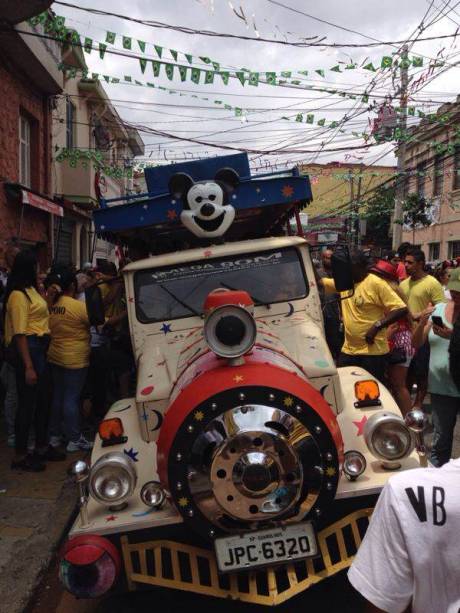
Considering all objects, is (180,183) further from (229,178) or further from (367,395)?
(367,395)

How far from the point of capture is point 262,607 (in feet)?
10.8

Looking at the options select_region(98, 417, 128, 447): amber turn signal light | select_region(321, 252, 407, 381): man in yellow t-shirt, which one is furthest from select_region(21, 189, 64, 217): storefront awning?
select_region(98, 417, 128, 447): amber turn signal light

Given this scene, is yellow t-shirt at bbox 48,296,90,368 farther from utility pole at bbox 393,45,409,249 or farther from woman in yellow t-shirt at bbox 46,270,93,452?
utility pole at bbox 393,45,409,249

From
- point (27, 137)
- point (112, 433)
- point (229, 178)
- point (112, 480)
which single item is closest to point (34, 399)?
point (112, 433)

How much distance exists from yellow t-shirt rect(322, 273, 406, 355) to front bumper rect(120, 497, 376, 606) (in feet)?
9.70

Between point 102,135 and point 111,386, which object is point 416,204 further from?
point 111,386

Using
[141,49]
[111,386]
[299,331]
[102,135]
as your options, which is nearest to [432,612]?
[299,331]

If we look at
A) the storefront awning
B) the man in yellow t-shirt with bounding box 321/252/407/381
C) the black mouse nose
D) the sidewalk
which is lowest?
the sidewalk

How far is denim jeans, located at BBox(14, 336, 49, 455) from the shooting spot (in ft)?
17.4

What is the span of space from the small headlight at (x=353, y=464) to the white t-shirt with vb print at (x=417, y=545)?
167 centimetres

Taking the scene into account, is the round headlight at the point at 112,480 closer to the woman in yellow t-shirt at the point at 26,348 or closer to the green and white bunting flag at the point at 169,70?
the woman in yellow t-shirt at the point at 26,348

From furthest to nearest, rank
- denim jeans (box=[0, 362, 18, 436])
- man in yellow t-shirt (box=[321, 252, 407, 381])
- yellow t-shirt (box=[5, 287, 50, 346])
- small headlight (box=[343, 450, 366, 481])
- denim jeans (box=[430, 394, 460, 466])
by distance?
denim jeans (box=[0, 362, 18, 436]) < man in yellow t-shirt (box=[321, 252, 407, 381]) < yellow t-shirt (box=[5, 287, 50, 346]) < denim jeans (box=[430, 394, 460, 466]) < small headlight (box=[343, 450, 366, 481])

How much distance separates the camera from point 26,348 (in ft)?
16.9

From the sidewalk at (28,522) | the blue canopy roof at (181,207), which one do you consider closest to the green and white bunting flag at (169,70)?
the blue canopy roof at (181,207)
